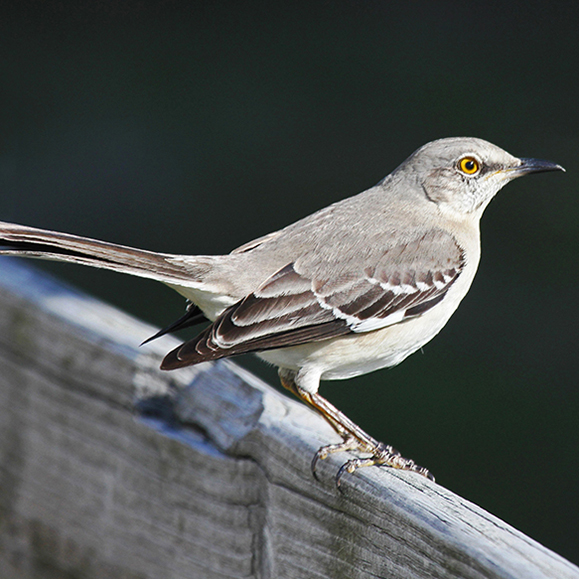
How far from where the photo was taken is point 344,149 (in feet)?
23.3

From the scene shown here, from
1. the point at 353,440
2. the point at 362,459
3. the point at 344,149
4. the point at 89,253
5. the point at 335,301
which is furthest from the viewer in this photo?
the point at 344,149

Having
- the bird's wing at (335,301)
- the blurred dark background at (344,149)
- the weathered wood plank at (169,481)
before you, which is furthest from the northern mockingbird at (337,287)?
the blurred dark background at (344,149)

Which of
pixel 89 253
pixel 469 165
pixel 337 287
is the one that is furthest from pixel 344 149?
pixel 89 253

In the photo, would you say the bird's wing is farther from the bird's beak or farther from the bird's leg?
the bird's beak

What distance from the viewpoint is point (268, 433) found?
224 centimetres

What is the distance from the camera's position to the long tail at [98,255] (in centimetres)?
240

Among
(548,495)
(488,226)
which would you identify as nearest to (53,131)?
(488,226)

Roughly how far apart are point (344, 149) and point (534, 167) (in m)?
3.60

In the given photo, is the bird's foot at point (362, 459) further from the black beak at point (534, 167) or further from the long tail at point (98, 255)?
the black beak at point (534, 167)

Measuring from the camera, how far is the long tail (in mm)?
2404

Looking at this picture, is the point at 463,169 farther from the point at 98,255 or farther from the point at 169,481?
the point at 169,481

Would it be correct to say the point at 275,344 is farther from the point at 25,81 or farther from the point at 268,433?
the point at 25,81

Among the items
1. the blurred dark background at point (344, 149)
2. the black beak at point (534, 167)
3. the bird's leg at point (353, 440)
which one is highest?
the blurred dark background at point (344, 149)

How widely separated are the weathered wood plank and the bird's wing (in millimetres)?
315
